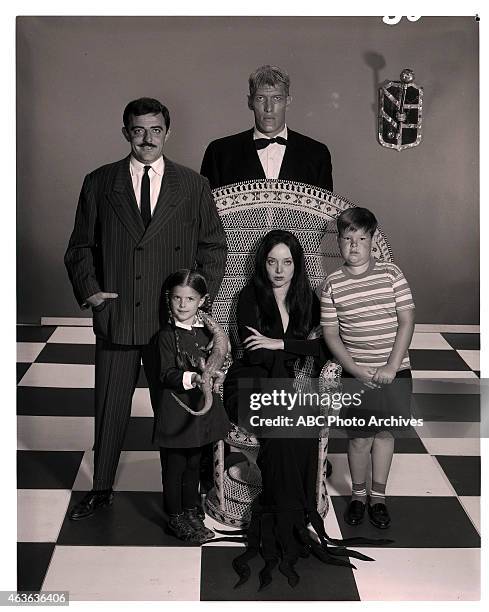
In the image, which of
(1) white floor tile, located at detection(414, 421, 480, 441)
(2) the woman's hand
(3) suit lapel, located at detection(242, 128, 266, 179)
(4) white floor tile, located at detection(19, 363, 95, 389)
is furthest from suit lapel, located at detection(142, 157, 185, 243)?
(1) white floor tile, located at detection(414, 421, 480, 441)

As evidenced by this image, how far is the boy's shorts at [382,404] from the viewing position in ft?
10.00

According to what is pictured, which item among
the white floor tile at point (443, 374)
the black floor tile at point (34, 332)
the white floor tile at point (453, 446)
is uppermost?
the black floor tile at point (34, 332)

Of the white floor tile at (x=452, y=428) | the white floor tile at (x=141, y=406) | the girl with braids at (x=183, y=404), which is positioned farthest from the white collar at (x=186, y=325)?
the white floor tile at (x=141, y=406)

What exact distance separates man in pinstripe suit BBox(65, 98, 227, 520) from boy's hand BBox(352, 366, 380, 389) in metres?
0.42

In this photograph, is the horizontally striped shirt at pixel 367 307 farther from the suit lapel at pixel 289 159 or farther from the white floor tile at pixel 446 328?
the suit lapel at pixel 289 159

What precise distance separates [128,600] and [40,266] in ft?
2.83

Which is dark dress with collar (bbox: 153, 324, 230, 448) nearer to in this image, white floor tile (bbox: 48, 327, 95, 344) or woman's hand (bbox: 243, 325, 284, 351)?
woman's hand (bbox: 243, 325, 284, 351)

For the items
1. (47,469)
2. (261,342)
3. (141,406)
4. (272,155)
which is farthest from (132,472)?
(272,155)

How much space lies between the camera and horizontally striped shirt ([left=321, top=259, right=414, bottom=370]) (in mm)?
3021

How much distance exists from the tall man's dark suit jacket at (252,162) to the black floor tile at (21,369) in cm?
69

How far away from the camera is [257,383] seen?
10.0 feet

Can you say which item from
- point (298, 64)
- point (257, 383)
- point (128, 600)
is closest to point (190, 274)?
point (257, 383)

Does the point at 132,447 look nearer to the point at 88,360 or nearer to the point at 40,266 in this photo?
the point at 88,360

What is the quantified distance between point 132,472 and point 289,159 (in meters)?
1.04
